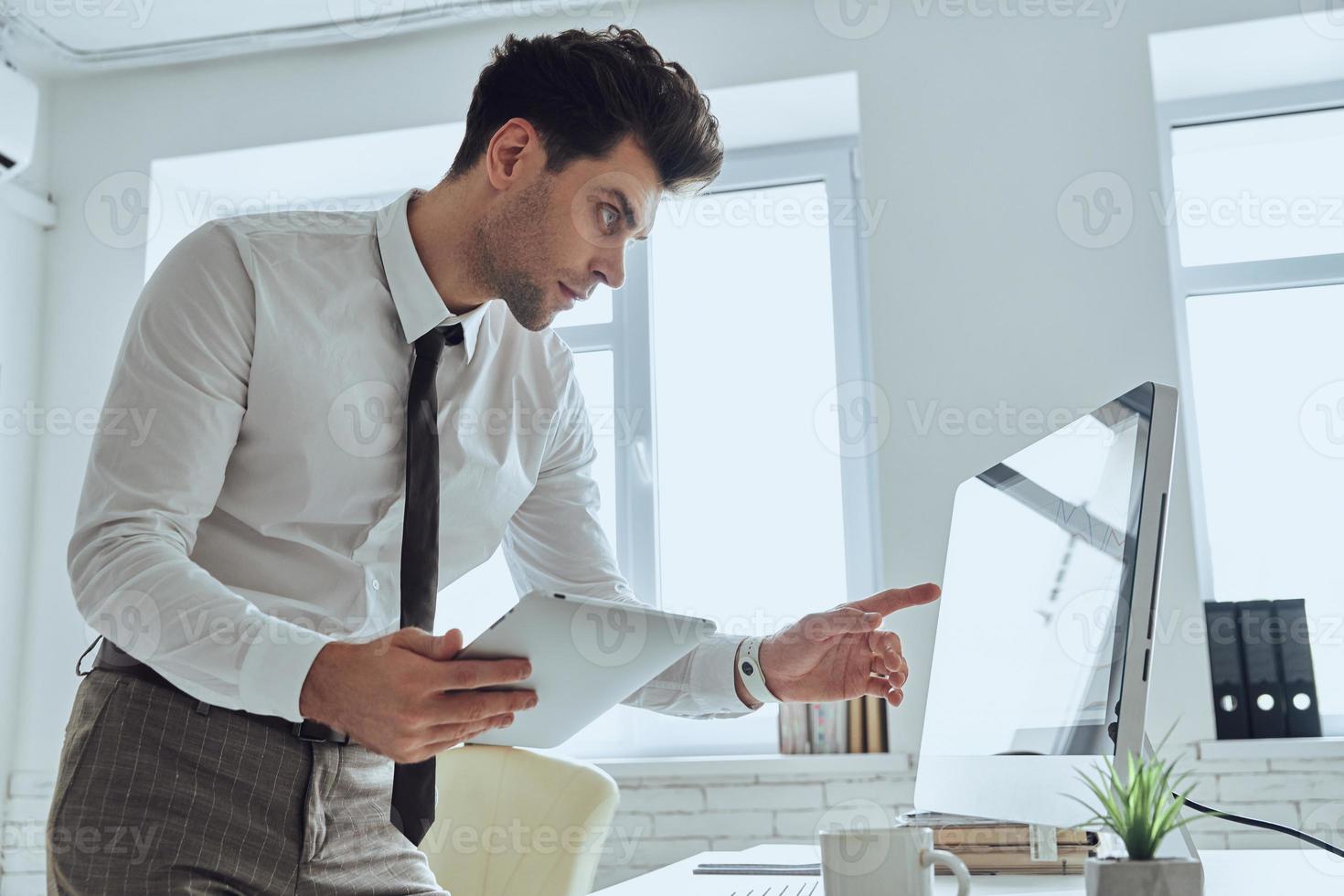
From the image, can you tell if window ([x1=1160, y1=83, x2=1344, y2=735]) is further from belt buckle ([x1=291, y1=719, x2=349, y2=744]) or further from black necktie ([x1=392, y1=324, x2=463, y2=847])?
belt buckle ([x1=291, y1=719, x2=349, y2=744])

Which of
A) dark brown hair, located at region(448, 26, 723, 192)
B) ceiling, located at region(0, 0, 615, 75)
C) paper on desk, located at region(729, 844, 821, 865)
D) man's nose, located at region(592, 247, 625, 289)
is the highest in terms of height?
ceiling, located at region(0, 0, 615, 75)

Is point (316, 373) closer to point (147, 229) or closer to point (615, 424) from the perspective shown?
point (615, 424)

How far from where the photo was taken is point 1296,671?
101 inches

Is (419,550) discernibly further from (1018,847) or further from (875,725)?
(875,725)

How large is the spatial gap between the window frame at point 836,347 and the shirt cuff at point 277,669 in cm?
218

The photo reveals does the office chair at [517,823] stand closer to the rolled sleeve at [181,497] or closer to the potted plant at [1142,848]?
the rolled sleeve at [181,497]

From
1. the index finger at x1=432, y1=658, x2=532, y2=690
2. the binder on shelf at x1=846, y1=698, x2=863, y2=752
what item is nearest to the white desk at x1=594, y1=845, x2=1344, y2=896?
the index finger at x1=432, y1=658, x2=532, y2=690

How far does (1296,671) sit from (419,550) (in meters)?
2.15

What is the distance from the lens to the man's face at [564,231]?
1.48m

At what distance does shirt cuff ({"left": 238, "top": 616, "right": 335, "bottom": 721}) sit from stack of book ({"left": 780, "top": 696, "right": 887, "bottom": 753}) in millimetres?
1883

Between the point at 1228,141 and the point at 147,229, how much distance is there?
3.11 m

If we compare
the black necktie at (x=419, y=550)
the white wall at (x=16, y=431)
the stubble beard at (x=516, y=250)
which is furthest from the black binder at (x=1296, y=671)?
the white wall at (x=16, y=431)

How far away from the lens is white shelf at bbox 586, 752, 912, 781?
8.79ft

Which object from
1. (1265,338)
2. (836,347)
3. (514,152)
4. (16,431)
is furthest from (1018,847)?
(16,431)
